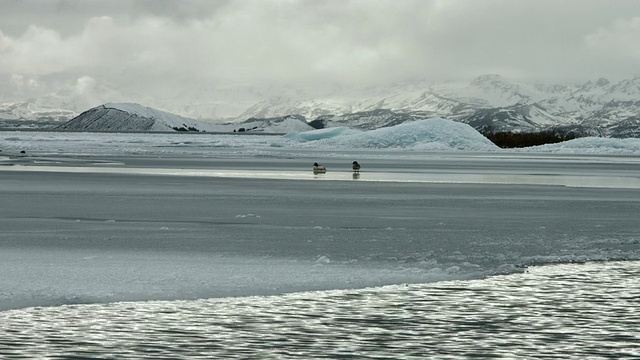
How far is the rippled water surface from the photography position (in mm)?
7469

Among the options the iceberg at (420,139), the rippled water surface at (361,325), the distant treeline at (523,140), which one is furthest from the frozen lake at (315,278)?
the distant treeline at (523,140)

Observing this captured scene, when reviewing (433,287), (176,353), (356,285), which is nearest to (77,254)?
(356,285)

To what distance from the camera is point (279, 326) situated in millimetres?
8445

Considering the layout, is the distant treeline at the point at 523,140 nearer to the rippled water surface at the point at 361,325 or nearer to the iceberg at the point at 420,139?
the iceberg at the point at 420,139

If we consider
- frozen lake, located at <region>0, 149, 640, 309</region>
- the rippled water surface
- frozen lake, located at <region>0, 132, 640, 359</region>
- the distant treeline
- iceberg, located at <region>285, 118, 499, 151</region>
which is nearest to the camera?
the rippled water surface

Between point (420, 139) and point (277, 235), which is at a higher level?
point (420, 139)

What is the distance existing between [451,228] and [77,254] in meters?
6.76

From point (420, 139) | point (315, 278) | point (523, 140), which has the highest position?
point (420, 139)

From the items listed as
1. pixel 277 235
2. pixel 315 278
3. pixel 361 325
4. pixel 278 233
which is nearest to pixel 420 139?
pixel 278 233

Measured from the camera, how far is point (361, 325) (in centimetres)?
847

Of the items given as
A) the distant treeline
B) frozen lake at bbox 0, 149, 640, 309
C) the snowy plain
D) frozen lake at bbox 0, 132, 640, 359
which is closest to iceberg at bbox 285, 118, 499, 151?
the distant treeline

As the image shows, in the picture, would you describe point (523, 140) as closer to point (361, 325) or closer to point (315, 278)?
point (315, 278)

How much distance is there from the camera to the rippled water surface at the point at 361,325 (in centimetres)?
747

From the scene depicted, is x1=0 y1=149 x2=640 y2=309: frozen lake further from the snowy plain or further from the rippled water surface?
the rippled water surface
